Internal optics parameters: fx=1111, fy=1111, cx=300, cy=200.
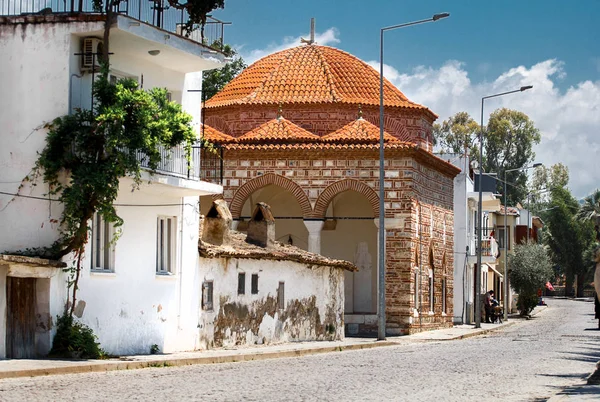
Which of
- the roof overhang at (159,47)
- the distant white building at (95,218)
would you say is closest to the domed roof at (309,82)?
the roof overhang at (159,47)

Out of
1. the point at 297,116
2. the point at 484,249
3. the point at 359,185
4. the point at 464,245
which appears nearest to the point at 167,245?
the point at 359,185

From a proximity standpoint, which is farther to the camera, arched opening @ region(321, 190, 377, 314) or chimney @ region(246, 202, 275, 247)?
arched opening @ region(321, 190, 377, 314)

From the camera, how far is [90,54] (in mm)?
19312

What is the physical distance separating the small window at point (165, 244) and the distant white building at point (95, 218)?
0.23 feet

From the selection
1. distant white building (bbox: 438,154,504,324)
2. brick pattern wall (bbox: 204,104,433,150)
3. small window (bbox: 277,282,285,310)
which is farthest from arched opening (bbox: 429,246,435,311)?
small window (bbox: 277,282,285,310)

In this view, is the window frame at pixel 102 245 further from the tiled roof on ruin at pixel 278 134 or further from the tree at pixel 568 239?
the tree at pixel 568 239

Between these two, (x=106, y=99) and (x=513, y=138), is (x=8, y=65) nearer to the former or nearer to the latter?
(x=106, y=99)

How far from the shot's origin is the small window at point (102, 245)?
1991 centimetres

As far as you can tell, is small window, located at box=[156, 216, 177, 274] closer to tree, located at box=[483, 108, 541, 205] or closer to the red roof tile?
the red roof tile

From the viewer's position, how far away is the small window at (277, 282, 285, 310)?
2766 cm

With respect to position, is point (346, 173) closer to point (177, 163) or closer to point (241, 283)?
point (241, 283)

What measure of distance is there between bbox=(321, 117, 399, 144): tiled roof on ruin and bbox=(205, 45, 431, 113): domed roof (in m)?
1.86

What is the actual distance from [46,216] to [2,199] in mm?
791

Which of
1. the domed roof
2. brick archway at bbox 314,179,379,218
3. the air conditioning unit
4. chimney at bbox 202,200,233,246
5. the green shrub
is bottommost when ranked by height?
the green shrub
